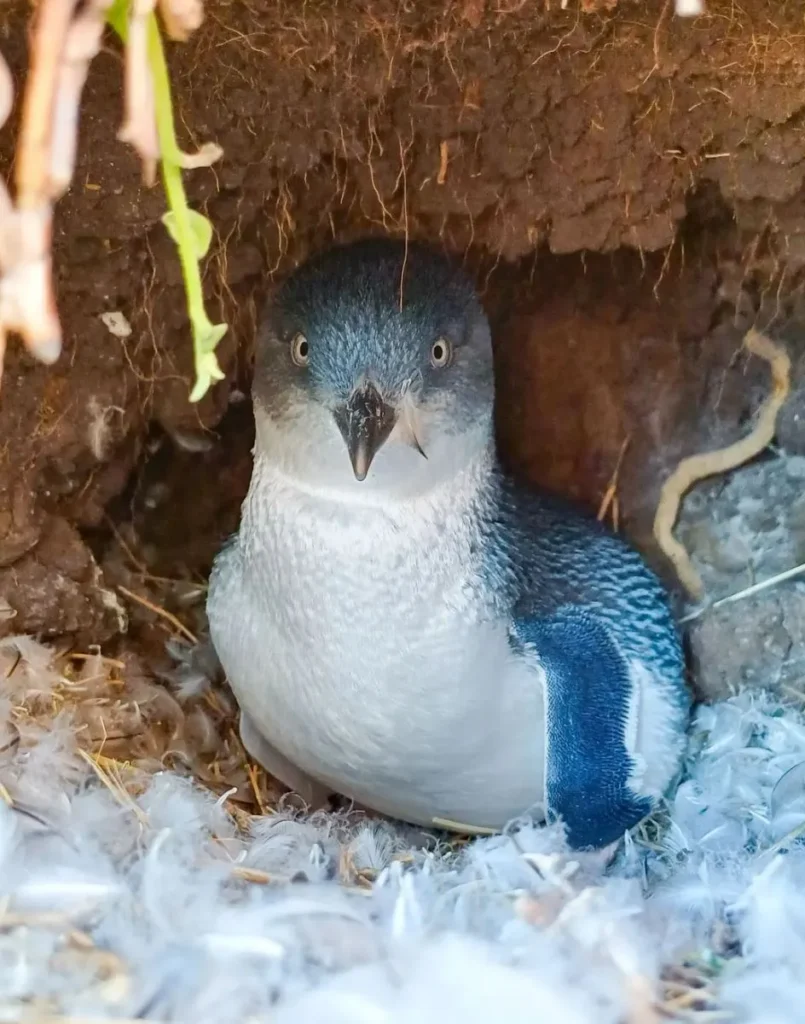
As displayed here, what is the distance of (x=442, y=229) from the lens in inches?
76.0

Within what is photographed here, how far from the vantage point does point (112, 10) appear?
3.36 feet

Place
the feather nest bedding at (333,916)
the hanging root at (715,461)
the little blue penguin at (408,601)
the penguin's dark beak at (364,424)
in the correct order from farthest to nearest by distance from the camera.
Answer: the hanging root at (715,461) → the little blue penguin at (408,601) → the penguin's dark beak at (364,424) → the feather nest bedding at (333,916)

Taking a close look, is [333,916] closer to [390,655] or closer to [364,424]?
[390,655]

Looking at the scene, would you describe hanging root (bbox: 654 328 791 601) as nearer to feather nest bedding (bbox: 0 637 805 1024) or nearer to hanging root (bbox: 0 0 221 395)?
feather nest bedding (bbox: 0 637 805 1024)

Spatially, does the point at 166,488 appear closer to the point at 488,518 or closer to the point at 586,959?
the point at 488,518

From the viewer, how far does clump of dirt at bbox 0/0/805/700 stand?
160cm

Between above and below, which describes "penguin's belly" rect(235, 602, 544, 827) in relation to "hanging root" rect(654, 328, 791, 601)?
below

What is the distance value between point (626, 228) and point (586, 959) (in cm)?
116

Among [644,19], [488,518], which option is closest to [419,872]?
[488,518]

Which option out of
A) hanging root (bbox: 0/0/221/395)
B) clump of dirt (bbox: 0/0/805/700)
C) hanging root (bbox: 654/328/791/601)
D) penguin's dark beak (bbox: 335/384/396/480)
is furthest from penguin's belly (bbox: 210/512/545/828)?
hanging root (bbox: 0/0/221/395)

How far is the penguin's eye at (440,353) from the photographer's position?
158 cm

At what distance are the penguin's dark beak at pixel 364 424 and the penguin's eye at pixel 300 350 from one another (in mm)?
113

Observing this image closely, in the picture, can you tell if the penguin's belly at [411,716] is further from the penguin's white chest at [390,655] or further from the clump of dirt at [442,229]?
the clump of dirt at [442,229]

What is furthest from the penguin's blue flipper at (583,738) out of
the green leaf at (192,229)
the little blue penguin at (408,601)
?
the green leaf at (192,229)
